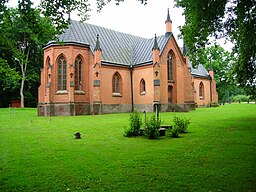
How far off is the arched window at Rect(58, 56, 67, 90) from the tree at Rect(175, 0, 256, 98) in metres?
18.1

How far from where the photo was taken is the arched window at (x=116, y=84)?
3384 centimetres

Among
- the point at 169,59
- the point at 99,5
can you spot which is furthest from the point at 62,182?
the point at 169,59

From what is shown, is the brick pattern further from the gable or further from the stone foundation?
the gable

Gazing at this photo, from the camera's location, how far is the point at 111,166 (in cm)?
686

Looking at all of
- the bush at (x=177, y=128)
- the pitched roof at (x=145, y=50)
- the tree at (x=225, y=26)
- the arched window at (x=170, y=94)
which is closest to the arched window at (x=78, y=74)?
the pitched roof at (x=145, y=50)

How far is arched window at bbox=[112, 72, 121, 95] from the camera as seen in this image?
33.8 m

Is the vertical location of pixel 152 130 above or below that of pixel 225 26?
below

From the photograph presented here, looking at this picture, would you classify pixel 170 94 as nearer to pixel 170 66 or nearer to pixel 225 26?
pixel 170 66

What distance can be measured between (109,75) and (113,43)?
594 cm

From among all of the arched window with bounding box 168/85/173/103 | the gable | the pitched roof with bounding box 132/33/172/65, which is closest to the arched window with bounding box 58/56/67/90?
the gable

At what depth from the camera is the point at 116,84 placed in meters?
34.2

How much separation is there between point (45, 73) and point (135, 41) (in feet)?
51.9

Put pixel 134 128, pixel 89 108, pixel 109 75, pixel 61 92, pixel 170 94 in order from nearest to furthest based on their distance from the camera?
pixel 134 128 < pixel 61 92 < pixel 89 108 < pixel 109 75 < pixel 170 94

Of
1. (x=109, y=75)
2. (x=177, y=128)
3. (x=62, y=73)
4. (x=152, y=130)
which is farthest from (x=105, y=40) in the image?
(x=152, y=130)
